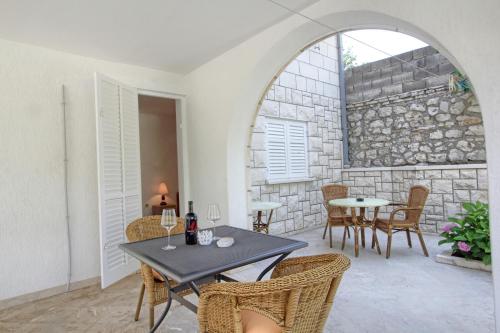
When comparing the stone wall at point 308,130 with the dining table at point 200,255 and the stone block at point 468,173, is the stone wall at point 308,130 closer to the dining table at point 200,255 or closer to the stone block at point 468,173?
the stone block at point 468,173

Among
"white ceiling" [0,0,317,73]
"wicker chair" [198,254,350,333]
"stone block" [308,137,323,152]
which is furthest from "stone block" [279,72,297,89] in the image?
"wicker chair" [198,254,350,333]

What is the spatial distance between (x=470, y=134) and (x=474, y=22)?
150 inches

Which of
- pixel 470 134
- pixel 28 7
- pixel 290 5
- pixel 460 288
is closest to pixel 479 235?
pixel 460 288

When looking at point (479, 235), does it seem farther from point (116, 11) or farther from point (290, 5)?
point (116, 11)

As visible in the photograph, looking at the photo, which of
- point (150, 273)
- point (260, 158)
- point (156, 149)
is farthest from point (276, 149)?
point (150, 273)

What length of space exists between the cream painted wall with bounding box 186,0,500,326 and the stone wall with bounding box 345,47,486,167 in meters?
3.44

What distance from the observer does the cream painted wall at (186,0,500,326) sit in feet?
5.40

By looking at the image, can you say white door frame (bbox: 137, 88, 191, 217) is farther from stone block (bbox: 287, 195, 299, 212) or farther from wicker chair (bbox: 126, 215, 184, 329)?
stone block (bbox: 287, 195, 299, 212)

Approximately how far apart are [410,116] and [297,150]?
215 cm

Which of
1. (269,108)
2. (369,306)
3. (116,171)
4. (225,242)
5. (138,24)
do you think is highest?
(138,24)

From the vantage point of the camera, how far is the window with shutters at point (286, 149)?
5.12 metres

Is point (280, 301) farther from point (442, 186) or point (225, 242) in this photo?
point (442, 186)

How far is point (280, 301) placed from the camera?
49.1 inches

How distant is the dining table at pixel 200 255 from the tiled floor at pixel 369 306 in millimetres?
742
